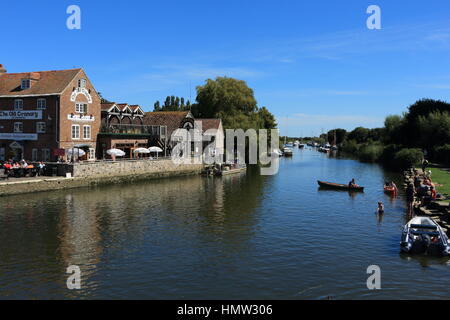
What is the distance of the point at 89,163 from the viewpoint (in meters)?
49.4

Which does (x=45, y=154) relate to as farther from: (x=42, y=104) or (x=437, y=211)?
(x=437, y=211)

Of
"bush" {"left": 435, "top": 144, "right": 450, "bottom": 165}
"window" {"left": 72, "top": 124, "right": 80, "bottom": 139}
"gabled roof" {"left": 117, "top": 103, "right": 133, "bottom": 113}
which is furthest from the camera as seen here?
"bush" {"left": 435, "top": 144, "right": 450, "bottom": 165}

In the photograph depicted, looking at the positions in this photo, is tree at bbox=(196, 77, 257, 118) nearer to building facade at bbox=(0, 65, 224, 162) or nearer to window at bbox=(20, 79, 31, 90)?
building facade at bbox=(0, 65, 224, 162)

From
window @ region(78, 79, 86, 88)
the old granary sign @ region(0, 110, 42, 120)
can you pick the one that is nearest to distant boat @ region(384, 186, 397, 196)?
window @ region(78, 79, 86, 88)

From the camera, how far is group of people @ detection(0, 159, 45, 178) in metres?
43.0

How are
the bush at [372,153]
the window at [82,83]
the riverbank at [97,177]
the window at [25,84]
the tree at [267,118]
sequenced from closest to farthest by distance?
1. the riverbank at [97,177]
2. the window at [25,84]
3. the window at [82,83]
4. the bush at [372,153]
5. the tree at [267,118]

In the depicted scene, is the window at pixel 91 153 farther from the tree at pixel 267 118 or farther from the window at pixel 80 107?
the tree at pixel 267 118

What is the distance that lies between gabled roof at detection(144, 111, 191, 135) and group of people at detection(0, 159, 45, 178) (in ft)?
101

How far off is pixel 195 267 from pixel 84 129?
41.1m

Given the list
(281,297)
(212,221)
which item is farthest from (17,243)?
(281,297)

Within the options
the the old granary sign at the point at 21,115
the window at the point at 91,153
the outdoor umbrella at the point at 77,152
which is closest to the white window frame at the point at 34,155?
the the old granary sign at the point at 21,115

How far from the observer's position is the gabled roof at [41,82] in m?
52.9
